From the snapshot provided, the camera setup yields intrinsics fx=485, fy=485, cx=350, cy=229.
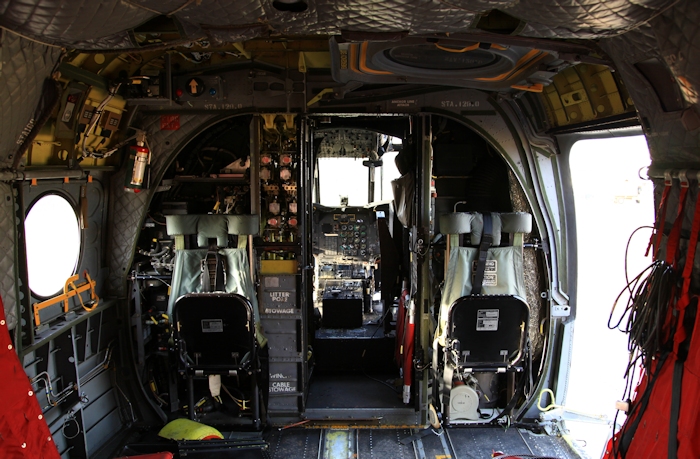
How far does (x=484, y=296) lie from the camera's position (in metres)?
4.26

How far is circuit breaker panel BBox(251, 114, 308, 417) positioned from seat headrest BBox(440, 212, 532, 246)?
1.49 meters

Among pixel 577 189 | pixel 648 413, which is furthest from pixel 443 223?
pixel 648 413

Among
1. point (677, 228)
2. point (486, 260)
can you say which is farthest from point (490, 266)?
point (677, 228)

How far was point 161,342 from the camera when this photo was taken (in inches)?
197

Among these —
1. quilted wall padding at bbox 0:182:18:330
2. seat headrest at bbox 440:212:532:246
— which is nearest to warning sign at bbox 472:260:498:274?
seat headrest at bbox 440:212:532:246

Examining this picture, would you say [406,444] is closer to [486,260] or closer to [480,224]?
[486,260]

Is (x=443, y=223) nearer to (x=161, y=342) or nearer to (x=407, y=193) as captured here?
(x=407, y=193)

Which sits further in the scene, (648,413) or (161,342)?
(161,342)

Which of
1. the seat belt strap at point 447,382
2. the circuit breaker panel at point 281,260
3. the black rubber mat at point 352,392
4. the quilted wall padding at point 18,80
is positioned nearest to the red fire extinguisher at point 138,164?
the circuit breaker panel at point 281,260

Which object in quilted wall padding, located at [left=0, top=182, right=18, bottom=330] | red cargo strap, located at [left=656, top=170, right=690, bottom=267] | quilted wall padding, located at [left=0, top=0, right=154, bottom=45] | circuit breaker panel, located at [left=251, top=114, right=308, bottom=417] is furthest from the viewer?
circuit breaker panel, located at [left=251, top=114, right=308, bottom=417]

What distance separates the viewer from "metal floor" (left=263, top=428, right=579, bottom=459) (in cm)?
443

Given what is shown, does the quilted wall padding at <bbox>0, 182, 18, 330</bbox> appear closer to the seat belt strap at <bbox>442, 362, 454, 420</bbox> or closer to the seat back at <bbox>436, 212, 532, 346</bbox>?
the seat back at <bbox>436, 212, 532, 346</bbox>

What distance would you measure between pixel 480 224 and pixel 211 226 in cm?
240

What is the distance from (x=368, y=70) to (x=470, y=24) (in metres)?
1.64
